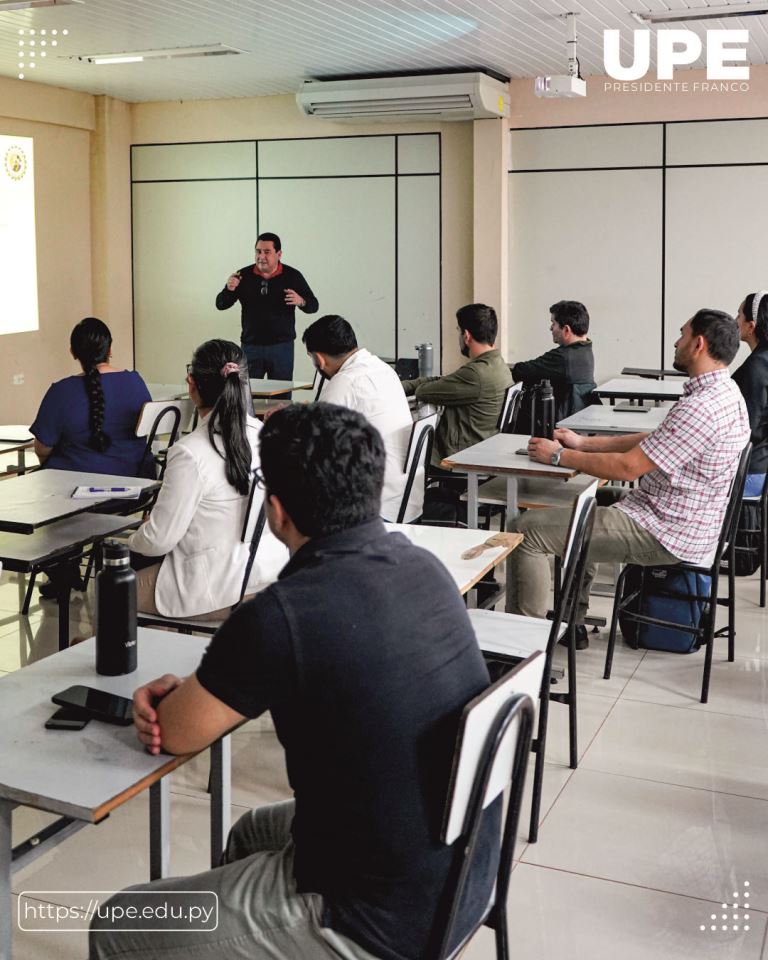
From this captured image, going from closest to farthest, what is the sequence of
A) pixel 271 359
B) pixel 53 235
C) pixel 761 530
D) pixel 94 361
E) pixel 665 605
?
1. pixel 665 605
2. pixel 94 361
3. pixel 761 530
4. pixel 271 359
5. pixel 53 235

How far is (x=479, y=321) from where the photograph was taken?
16.7ft

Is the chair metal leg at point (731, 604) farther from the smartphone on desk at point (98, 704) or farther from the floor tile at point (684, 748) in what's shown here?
the smartphone on desk at point (98, 704)

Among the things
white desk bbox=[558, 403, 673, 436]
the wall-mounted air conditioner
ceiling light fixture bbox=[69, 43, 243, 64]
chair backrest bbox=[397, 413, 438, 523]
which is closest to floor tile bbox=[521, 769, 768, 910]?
chair backrest bbox=[397, 413, 438, 523]

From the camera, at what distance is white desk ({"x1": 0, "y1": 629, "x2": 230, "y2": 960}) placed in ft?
5.24

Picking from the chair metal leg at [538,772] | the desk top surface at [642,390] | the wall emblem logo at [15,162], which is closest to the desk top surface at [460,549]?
the chair metal leg at [538,772]

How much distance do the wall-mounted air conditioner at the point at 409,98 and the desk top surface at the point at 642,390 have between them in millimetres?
2735

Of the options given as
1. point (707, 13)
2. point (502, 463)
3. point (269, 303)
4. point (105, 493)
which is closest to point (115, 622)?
point (105, 493)

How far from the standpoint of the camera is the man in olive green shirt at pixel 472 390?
511 centimetres

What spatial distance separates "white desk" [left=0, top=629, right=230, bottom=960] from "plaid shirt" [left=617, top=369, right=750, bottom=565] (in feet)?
6.65

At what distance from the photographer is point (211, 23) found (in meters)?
6.33

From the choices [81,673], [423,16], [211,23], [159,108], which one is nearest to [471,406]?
Answer: [423,16]

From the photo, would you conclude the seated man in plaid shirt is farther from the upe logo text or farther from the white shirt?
the upe logo text

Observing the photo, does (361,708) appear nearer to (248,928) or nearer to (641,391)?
(248,928)

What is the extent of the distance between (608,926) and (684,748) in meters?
1.06
